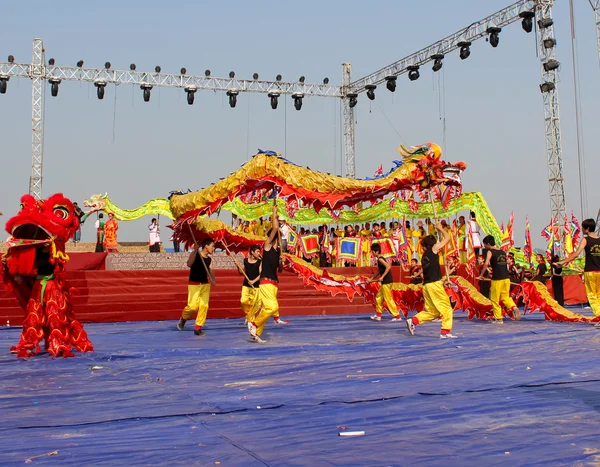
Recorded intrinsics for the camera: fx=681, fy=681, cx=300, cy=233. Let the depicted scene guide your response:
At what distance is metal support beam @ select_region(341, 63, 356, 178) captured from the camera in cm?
2977

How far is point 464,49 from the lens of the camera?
2314 cm

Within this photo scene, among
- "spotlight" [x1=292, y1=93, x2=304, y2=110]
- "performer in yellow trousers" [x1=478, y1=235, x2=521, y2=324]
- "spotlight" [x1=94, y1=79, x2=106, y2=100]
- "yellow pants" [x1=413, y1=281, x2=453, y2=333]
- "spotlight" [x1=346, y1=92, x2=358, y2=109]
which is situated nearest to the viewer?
"yellow pants" [x1=413, y1=281, x2=453, y2=333]

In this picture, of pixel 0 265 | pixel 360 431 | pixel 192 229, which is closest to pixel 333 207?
pixel 192 229

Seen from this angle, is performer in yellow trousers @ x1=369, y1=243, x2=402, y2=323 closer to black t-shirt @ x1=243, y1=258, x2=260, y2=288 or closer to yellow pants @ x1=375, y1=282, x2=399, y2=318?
yellow pants @ x1=375, y1=282, x2=399, y2=318

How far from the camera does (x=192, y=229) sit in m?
12.4

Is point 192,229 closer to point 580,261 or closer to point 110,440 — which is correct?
point 110,440

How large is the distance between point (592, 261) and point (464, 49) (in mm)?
13730

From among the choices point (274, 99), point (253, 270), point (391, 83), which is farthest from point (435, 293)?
point (274, 99)

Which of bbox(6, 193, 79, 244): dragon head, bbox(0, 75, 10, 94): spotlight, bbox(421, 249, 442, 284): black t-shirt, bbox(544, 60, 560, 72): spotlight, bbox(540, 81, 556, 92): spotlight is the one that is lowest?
bbox(421, 249, 442, 284): black t-shirt

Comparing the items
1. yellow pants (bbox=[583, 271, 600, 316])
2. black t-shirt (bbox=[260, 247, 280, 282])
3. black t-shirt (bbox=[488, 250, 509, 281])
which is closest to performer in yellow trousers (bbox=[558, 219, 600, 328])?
yellow pants (bbox=[583, 271, 600, 316])

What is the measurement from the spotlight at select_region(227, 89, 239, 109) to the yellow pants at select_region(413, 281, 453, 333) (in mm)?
18744

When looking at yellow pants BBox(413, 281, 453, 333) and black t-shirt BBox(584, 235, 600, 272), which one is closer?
yellow pants BBox(413, 281, 453, 333)

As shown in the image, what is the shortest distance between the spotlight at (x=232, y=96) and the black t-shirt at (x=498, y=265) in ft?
56.1

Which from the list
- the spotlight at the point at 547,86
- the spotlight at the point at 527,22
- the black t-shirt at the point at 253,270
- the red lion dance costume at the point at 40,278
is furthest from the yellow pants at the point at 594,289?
the spotlight at the point at 527,22
